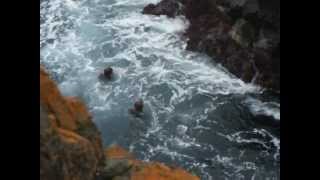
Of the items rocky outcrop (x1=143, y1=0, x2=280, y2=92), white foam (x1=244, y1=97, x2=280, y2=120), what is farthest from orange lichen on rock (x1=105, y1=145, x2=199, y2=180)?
rocky outcrop (x1=143, y1=0, x2=280, y2=92)

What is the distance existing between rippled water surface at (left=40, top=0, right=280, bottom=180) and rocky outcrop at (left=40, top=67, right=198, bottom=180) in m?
6.93

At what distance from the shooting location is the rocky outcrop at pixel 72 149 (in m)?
5.96

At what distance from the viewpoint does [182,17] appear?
2391 centimetres

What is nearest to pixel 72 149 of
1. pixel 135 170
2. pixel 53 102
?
pixel 53 102

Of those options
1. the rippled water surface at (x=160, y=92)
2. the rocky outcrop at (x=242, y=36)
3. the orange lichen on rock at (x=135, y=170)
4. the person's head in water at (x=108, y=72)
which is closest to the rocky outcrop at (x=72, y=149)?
the orange lichen on rock at (x=135, y=170)

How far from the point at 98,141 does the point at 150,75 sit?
1150 centimetres

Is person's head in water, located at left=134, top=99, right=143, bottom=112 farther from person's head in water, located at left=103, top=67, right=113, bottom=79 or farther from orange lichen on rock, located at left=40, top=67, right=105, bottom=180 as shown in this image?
orange lichen on rock, located at left=40, top=67, right=105, bottom=180

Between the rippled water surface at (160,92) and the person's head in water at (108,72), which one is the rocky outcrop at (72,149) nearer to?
the rippled water surface at (160,92)

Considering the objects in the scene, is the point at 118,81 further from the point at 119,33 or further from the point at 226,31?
the point at 226,31

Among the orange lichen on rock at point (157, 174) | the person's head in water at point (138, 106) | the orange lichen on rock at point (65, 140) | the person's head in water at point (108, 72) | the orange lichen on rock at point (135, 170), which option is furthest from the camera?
the person's head in water at point (108, 72)

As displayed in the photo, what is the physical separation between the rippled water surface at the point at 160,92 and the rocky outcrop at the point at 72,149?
6935 millimetres

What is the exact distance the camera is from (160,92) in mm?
18531

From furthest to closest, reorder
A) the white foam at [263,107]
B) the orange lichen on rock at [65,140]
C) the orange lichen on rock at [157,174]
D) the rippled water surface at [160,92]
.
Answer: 1. the white foam at [263,107]
2. the rippled water surface at [160,92]
3. the orange lichen on rock at [157,174]
4. the orange lichen on rock at [65,140]
